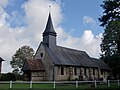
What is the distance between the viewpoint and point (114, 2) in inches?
997

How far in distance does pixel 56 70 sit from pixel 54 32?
857 centimetres

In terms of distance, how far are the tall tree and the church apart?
5546 mm

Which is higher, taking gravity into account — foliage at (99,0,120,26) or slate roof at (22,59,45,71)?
foliage at (99,0,120,26)

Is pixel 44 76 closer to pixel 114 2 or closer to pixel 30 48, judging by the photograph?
pixel 114 2

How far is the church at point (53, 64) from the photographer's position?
4409 centimetres

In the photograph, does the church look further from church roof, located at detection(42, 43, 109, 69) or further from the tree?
the tree

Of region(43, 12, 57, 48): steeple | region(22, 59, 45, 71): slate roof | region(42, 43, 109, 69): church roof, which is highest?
region(43, 12, 57, 48): steeple

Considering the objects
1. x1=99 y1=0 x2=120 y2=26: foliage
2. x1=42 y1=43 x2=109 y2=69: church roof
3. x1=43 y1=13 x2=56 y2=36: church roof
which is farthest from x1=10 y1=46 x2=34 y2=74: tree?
x1=99 y1=0 x2=120 y2=26: foliage

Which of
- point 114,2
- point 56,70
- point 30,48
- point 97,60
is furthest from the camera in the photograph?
point 30,48

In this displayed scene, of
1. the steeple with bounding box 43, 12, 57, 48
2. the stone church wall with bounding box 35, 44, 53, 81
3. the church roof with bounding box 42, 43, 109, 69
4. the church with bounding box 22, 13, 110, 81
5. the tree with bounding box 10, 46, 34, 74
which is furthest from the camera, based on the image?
the tree with bounding box 10, 46, 34, 74

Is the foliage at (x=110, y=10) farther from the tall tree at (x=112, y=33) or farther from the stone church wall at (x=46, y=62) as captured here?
the stone church wall at (x=46, y=62)

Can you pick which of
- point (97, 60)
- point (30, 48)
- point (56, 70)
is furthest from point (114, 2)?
point (30, 48)

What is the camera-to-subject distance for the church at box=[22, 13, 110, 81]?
44.1 meters

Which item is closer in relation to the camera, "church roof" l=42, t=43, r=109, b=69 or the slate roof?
the slate roof
